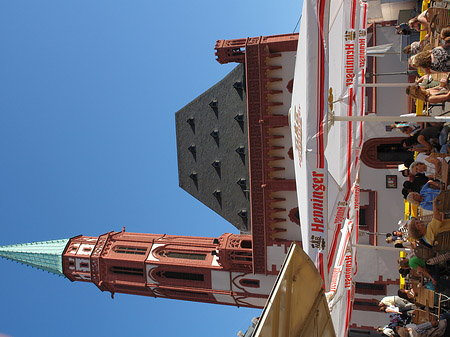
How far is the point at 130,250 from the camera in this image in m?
30.1

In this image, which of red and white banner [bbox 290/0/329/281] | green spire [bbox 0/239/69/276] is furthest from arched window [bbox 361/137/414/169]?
green spire [bbox 0/239/69/276]

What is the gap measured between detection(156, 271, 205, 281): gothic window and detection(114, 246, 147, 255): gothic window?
195 centimetres

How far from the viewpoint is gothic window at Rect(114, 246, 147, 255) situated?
2984 cm

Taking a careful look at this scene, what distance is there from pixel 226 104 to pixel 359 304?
1364 centimetres

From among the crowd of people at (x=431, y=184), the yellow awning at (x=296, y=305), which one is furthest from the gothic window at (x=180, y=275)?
the yellow awning at (x=296, y=305)

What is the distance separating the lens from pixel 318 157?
801cm

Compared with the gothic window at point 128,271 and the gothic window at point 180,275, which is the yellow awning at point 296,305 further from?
the gothic window at point 128,271

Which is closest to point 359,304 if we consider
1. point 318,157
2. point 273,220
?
point 273,220

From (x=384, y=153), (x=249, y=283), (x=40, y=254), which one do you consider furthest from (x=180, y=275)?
(x=384, y=153)

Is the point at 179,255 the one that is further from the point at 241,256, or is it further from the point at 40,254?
the point at 40,254

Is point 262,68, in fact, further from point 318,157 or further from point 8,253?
point 8,253

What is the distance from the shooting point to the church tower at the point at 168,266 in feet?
86.7

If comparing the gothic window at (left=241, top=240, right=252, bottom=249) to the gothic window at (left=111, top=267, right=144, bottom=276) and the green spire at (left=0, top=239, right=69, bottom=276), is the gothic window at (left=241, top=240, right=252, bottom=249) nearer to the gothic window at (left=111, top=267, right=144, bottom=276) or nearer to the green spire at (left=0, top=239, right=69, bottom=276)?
the gothic window at (left=111, top=267, right=144, bottom=276)

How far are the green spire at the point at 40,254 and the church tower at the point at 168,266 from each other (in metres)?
0.17
